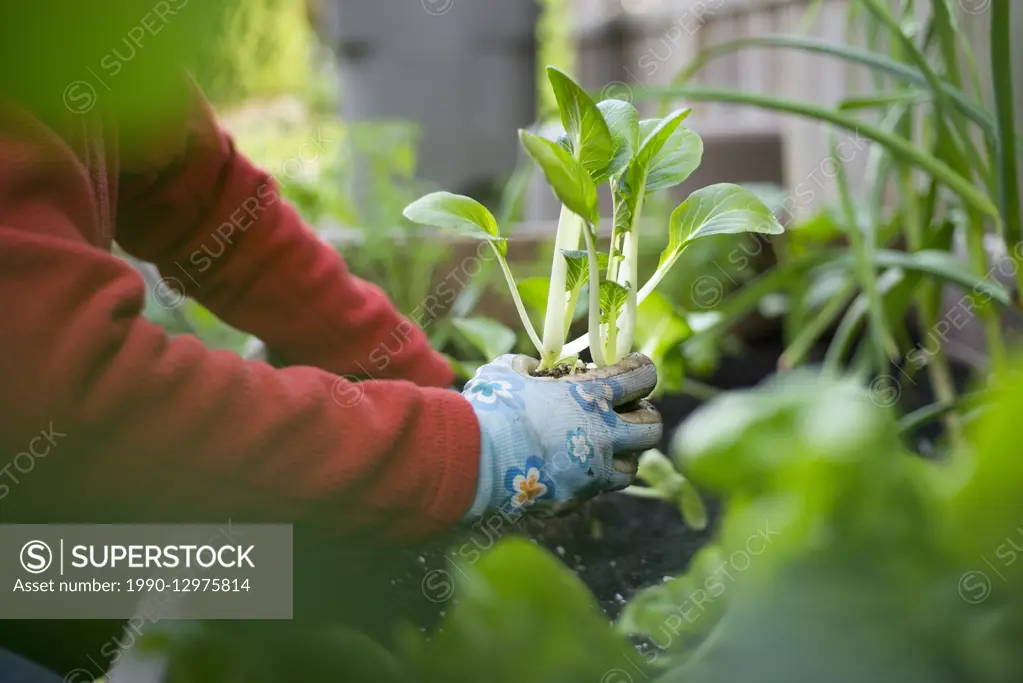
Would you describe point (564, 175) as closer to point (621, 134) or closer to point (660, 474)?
point (621, 134)

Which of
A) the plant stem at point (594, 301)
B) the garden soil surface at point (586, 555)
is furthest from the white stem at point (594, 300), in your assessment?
the garden soil surface at point (586, 555)

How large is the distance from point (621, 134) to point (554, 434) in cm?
16

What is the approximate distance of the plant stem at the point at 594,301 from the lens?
0.39m

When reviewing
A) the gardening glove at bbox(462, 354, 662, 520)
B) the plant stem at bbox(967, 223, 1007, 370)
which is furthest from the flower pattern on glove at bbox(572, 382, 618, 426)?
the plant stem at bbox(967, 223, 1007, 370)

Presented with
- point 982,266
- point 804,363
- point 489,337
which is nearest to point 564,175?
point 489,337

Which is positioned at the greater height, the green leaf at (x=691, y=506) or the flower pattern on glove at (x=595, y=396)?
the flower pattern on glove at (x=595, y=396)

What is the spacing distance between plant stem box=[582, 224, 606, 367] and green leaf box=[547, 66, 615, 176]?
0.11ft

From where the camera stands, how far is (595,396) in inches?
17.4

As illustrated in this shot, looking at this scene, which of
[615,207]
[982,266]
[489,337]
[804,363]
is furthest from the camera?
[804,363]

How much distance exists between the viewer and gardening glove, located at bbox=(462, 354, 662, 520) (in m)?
0.44

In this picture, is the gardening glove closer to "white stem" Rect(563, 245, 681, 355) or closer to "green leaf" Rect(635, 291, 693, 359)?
"white stem" Rect(563, 245, 681, 355)

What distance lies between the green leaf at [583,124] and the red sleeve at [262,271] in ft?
1.00

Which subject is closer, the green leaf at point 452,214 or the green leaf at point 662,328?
the green leaf at point 452,214

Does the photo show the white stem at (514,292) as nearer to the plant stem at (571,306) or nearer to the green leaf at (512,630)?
the plant stem at (571,306)
